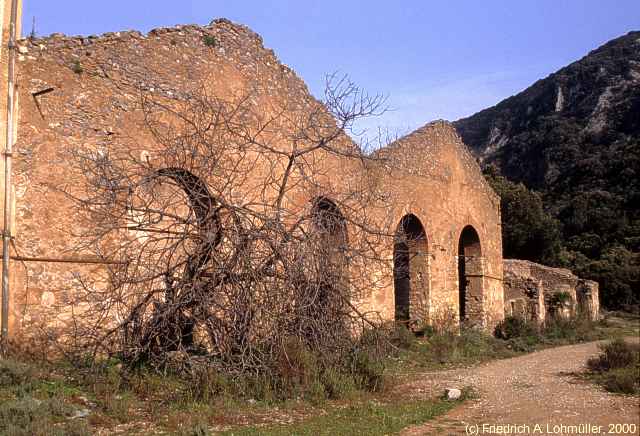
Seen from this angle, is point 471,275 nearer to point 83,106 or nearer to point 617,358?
point 617,358

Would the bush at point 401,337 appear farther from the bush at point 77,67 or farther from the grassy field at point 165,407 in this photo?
the bush at point 77,67

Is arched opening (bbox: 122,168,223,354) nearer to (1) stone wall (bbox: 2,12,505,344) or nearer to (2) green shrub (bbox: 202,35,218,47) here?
(1) stone wall (bbox: 2,12,505,344)

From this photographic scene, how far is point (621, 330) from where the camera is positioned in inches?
781

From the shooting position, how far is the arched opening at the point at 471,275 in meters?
16.9

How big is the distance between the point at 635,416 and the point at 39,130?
7.77 meters

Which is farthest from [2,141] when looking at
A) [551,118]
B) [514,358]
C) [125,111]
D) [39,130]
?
[551,118]

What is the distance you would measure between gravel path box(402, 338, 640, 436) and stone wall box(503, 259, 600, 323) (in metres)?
8.25

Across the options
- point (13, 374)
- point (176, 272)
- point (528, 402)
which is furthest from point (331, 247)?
point (13, 374)

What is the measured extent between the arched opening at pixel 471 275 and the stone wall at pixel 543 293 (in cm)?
225

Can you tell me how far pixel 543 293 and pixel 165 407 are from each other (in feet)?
55.9

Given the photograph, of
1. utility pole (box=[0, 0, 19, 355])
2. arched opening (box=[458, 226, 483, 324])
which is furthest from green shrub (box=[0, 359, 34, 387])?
arched opening (box=[458, 226, 483, 324])

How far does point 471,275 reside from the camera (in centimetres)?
1733

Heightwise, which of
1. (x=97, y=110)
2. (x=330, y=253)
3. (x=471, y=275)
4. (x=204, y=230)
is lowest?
(x=330, y=253)

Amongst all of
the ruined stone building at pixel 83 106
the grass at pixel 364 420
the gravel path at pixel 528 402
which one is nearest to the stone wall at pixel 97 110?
the ruined stone building at pixel 83 106
